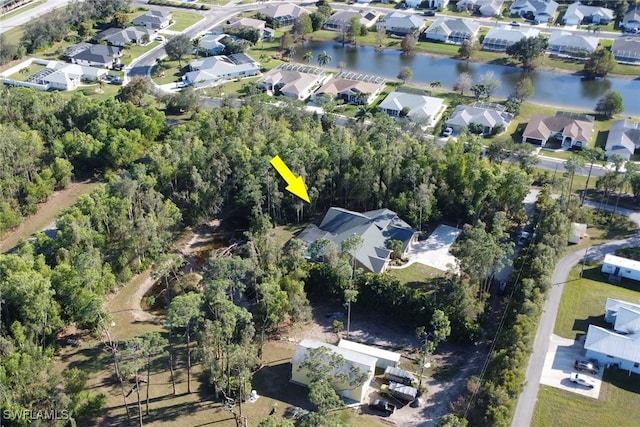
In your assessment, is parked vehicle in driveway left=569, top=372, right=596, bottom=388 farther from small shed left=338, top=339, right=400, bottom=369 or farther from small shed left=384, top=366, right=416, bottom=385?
small shed left=338, top=339, right=400, bottom=369

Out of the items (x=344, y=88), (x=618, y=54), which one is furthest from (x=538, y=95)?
(x=344, y=88)

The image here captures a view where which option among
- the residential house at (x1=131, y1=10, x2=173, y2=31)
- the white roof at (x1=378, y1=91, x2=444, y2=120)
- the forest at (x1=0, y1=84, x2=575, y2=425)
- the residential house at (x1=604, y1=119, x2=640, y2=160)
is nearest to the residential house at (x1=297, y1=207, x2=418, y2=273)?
the forest at (x1=0, y1=84, x2=575, y2=425)

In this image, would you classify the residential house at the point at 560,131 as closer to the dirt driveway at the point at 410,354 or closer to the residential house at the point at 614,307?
the residential house at the point at 614,307

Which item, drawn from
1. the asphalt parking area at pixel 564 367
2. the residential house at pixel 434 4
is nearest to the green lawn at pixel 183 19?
the residential house at pixel 434 4

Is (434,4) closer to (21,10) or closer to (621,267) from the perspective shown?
(21,10)

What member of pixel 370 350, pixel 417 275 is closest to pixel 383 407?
pixel 370 350

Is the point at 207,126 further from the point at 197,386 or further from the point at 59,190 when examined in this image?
the point at 197,386
